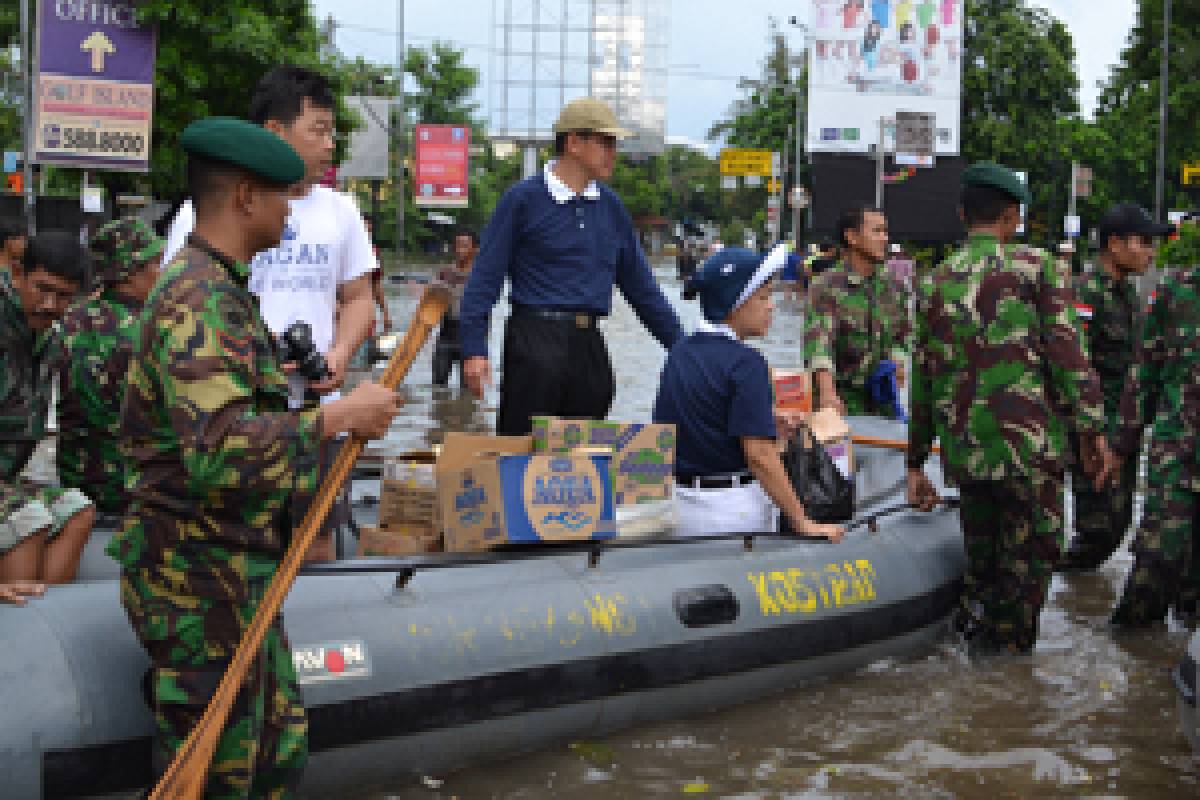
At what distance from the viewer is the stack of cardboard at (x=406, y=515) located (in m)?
5.42

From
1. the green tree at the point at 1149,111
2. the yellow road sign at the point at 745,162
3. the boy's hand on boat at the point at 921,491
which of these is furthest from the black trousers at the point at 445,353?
the yellow road sign at the point at 745,162

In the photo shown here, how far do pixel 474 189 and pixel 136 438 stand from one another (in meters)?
77.9

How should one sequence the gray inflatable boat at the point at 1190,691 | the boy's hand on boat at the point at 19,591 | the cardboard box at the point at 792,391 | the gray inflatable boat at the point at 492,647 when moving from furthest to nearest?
the cardboard box at the point at 792,391, the gray inflatable boat at the point at 1190,691, the boy's hand on boat at the point at 19,591, the gray inflatable boat at the point at 492,647

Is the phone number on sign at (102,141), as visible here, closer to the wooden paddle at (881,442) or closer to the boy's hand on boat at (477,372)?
the wooden paddle at (881,442)

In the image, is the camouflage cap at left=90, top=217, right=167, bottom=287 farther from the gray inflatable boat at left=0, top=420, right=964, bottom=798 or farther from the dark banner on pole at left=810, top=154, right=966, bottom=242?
the dark banner on pole at left=810, top=154, right=966, bottom=242

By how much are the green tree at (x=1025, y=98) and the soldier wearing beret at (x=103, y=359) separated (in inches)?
2205

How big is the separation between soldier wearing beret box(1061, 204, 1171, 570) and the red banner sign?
5555cm

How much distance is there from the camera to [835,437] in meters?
6.45

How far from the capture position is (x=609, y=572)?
5340 mm

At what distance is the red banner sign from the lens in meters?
62.2

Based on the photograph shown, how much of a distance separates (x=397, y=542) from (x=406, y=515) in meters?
0.22

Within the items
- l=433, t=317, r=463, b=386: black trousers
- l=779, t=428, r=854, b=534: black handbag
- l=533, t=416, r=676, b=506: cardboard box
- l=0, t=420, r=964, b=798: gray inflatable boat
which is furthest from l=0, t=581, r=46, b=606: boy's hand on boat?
l=433, t=317, r=463, b=386: black trousers

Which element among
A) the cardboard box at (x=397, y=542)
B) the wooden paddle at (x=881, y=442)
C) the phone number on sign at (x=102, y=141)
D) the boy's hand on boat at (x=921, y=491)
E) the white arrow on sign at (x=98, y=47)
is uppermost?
the white arrow on sign at (x=98, y=47)

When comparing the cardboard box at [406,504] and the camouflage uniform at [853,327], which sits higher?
the camouflage uniform at [853,327]
